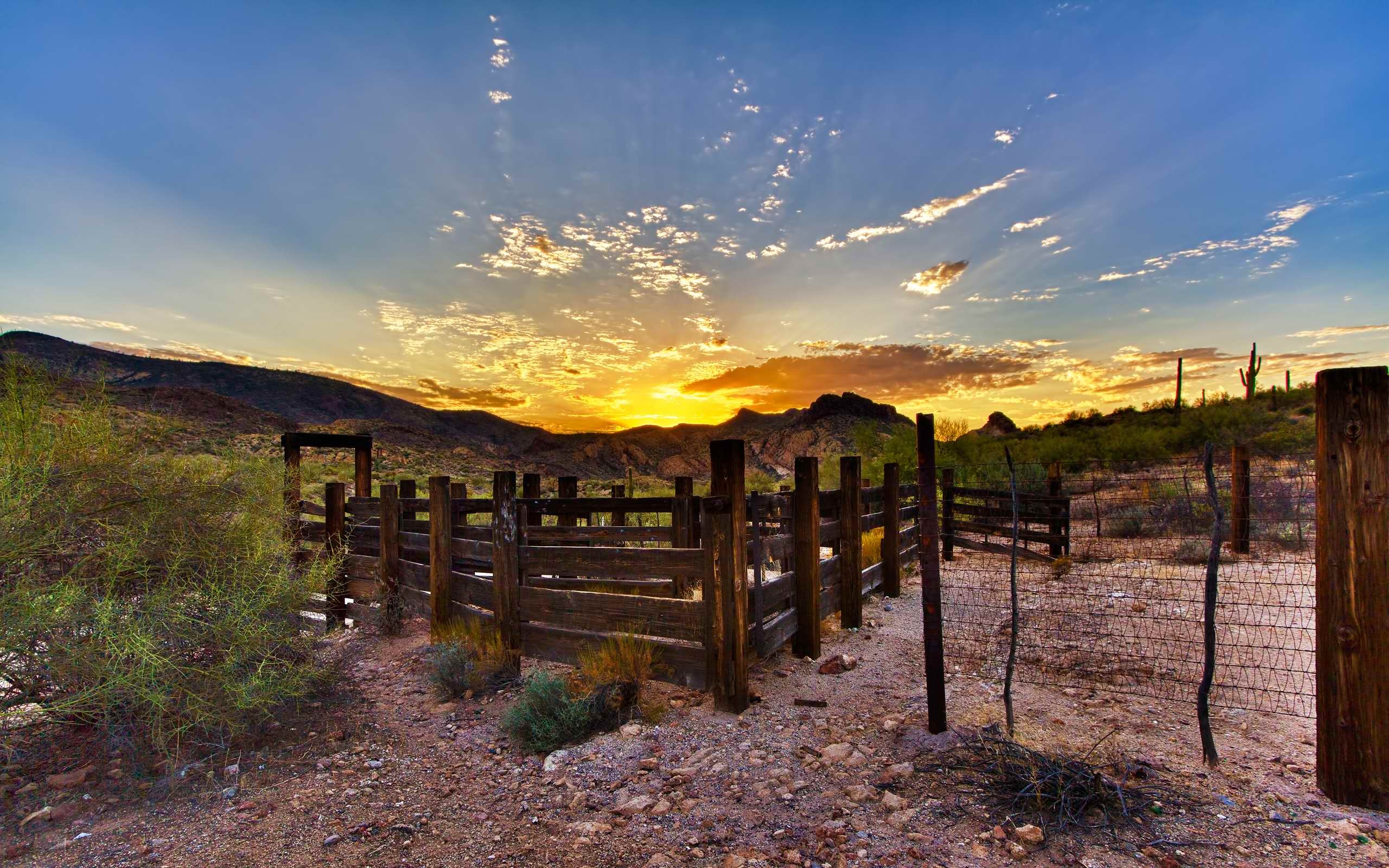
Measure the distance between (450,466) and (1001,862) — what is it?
42.2 meters

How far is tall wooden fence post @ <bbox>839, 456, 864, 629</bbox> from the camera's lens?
725 centimetres

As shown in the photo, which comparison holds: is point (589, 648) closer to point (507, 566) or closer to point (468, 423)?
point (507, 566)

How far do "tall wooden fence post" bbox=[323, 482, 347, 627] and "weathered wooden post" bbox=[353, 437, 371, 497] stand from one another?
1.16m

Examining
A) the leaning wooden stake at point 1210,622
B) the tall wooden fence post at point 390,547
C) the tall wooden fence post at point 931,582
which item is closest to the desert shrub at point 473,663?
the tall wooden fence post at point 390,547

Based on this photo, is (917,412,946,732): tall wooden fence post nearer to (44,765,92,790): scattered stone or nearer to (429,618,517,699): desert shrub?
(429,618,517,699): desert shrub

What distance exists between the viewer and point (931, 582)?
4.36 meters

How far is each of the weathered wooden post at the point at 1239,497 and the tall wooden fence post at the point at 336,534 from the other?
14453 mm

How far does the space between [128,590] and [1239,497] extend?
15595 mm

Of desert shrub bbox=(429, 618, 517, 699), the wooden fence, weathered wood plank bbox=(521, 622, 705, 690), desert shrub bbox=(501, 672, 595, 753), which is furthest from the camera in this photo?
desert shrub bbox=(429, 618, 517, 699)

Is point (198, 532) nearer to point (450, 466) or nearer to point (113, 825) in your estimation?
point (113, 825)

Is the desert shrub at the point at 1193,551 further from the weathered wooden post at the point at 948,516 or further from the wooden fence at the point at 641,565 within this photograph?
the wooden fence at the point at 641,565

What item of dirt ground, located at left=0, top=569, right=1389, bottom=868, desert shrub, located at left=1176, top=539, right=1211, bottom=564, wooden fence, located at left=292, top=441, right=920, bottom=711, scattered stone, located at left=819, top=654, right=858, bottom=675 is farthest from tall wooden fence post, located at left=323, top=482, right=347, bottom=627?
desert shrub, located at left=1176, top=539, right=1211, bottom=564

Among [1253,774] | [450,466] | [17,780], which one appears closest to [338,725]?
[17,780]

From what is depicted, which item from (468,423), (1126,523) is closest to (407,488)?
(1126,523)
